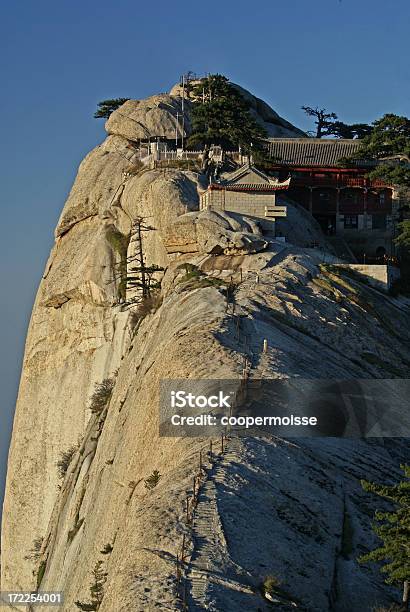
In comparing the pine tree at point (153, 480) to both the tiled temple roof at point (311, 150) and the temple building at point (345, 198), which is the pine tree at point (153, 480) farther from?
the tiled temple roof at point (311, 150)

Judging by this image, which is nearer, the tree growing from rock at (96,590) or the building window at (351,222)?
the tree growing from rock at (96,590)

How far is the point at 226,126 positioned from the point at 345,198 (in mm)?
9039

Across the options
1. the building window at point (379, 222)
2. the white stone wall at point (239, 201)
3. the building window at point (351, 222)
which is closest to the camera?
the white stone wall at point (239, 201)

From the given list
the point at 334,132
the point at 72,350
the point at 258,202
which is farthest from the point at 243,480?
the point at 334,132

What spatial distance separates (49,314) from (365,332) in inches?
1230

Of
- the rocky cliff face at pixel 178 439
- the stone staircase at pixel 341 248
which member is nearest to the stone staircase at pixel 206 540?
the rocky cliff face at pixel 178 439

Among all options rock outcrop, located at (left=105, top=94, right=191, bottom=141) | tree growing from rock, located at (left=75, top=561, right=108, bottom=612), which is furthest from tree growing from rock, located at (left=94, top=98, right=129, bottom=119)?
tree growing from rock, located at (left=75, top=561, right=108, bottom=612)

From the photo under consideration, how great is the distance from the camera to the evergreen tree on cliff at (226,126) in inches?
3472

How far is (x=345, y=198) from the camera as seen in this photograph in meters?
90.7

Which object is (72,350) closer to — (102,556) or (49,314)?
(49,314)

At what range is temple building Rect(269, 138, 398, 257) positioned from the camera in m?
88.9

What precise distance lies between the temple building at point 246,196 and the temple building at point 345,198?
10101 mm

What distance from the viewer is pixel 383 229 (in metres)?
89.0

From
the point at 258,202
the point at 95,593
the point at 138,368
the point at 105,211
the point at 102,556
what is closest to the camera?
the point at 95,593
